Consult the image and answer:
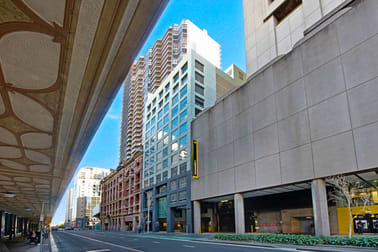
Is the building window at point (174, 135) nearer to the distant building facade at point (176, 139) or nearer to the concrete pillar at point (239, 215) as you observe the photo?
the distant building facade at point (176, 139)

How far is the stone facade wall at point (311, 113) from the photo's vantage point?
2127cm

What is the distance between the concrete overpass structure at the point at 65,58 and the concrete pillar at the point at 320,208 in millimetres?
21689

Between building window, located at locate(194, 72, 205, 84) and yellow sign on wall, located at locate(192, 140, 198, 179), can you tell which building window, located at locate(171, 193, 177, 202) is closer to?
yellow sign on wall, located at locate(192, 140, 198, 179)

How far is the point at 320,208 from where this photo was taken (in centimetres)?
2336

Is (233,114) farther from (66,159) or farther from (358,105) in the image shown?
(66,159)

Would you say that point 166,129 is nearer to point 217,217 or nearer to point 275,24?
point 217,217

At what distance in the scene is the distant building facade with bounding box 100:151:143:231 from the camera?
73.1 meters

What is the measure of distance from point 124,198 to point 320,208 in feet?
225

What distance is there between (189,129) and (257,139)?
19.9 metres

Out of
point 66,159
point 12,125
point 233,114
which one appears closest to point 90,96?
point 12,125

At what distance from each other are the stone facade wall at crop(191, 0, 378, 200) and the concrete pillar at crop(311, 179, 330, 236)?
917 millimetres

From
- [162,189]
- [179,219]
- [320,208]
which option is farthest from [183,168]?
[320,208]

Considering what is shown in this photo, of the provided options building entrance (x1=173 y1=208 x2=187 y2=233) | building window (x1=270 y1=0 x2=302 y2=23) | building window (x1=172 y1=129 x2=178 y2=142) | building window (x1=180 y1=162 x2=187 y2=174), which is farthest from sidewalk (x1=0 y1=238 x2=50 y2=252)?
building window (x1=270 y1=0 x2=302 y2=23)

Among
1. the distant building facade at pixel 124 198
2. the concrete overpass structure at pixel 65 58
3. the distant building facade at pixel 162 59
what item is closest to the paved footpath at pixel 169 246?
the concrete overpass structure at pixel 65 58
